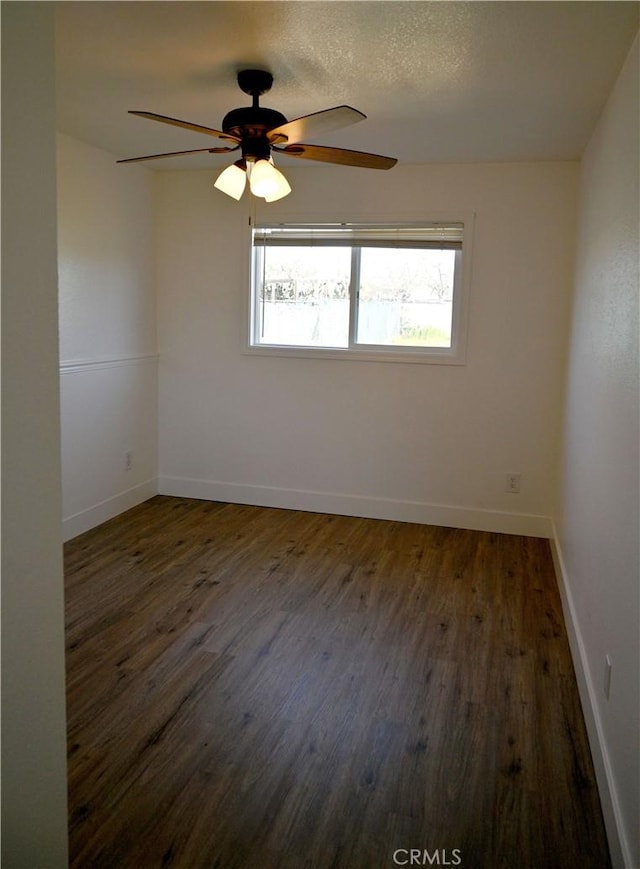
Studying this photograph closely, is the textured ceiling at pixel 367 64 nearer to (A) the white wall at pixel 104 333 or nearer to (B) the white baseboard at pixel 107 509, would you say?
(A) the white wall at pixel 104 333

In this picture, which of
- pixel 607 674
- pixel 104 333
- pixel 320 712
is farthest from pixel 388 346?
pixel 607 674

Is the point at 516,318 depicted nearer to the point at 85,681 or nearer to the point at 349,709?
the point at 349,709

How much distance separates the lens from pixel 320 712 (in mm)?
2418

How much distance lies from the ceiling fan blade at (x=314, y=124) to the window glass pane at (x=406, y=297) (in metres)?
1.96

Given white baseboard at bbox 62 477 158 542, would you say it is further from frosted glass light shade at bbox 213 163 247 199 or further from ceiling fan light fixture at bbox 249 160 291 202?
ceiling fan light fixture at bbox 249 160 291 202

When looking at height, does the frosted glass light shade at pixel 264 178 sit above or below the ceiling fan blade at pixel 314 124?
below

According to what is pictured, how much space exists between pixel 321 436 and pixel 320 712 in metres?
2.54

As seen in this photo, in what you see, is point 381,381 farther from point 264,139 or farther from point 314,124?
point 314,124

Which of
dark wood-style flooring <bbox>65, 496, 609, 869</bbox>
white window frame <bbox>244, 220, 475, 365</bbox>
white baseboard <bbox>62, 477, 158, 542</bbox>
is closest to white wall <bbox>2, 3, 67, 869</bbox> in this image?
dark wood-style flooring <bbox>65, 496, 609, 869</bbox>

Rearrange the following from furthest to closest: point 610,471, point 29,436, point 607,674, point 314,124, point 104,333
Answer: point 104,333, point 314,124, point 610,471, point 607,674, point 29,436

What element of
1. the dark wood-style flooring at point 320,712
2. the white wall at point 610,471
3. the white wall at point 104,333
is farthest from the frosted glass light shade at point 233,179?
the dark wood-style flooring at point 320,712

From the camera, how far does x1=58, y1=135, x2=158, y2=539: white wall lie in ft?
12.9

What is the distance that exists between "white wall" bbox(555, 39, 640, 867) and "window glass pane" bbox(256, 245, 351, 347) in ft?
5.57

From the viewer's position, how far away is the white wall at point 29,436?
1.10m
